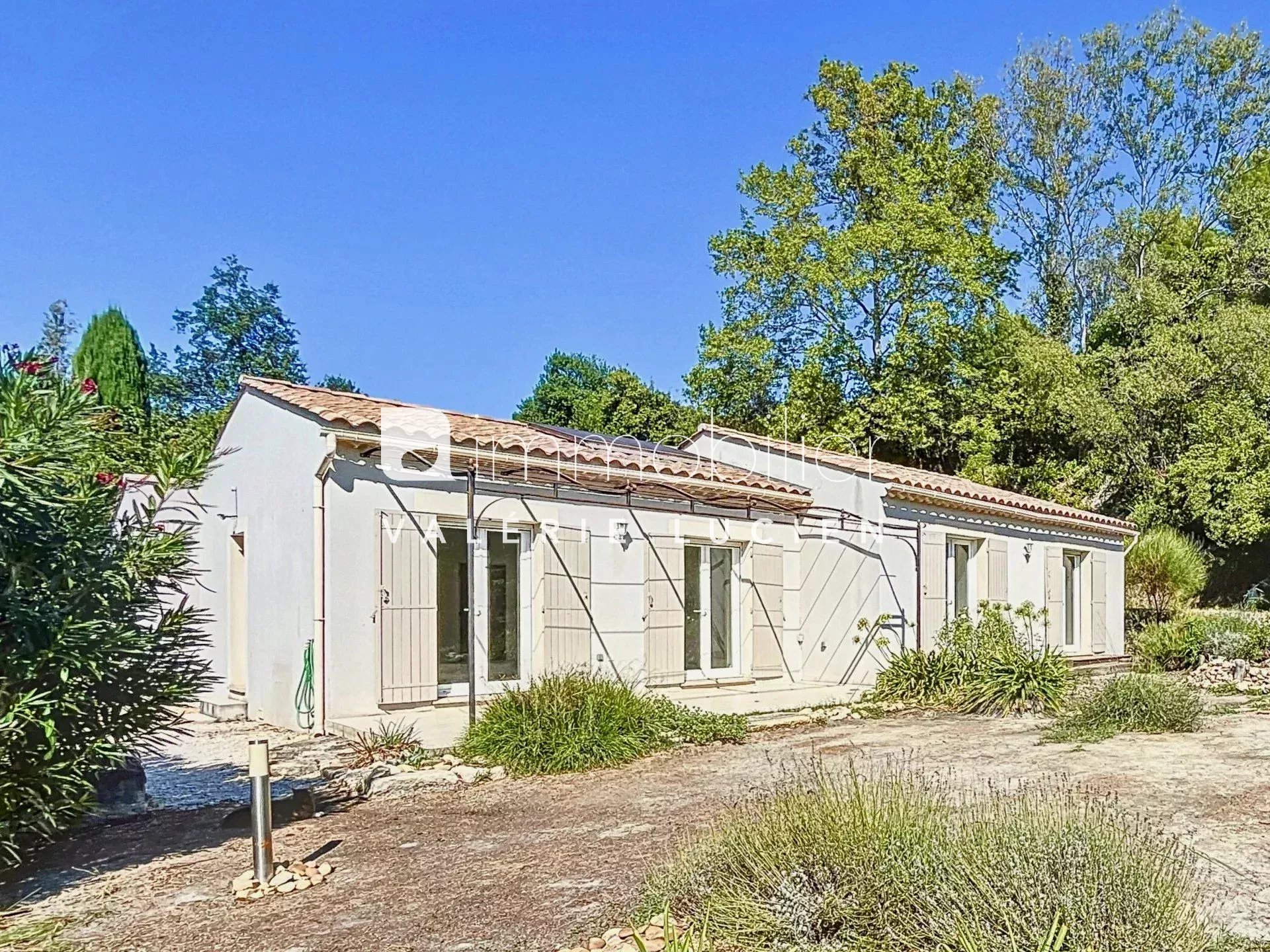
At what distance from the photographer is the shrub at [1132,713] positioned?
9664 mm

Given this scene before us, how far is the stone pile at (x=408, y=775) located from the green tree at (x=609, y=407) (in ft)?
57.6

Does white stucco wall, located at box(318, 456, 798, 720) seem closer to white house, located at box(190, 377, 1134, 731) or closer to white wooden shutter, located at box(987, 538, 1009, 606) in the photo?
white house, located at box(190, 377, 1134, 731)

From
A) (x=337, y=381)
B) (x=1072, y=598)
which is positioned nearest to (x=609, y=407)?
(x=337, y=381)

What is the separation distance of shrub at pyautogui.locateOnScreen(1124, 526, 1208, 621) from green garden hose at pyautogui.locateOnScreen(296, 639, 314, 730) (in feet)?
53.5

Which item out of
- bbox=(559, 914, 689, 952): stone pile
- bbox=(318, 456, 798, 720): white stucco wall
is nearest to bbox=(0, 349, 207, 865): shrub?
bbox=(559, 914, 689, 952): stone pile

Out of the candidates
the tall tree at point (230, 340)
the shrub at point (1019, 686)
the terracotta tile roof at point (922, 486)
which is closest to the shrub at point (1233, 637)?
the terracotta tile roof at point (922, 486)

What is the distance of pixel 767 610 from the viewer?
46.4 ft

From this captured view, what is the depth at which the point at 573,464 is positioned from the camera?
11383 mm

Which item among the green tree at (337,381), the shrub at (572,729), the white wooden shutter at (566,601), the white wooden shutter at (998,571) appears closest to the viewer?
the shrub at (572,729)

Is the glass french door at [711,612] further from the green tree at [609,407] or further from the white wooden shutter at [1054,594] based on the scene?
the green tree at [609,407]

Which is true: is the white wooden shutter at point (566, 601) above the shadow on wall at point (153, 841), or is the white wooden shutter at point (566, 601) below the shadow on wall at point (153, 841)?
above

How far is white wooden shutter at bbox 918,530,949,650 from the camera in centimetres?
1418

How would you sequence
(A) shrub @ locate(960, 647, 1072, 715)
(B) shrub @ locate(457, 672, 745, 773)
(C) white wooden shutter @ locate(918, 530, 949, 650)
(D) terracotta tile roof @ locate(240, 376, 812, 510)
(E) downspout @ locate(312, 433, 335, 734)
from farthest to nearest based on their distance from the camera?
(C) white wooden shutter @ locate(918, 530, 949, 650), (A) shrub @ locate(960, 647, 1072, 715), (D) terracotta tile roof @ locate(240, 376, 812, 510), (E) downspout @ locate(312, 433, 335, 734), (B) shrub @ locate(457, 672, 745, 773)

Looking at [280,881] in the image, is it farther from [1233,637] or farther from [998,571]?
[1233,637]
